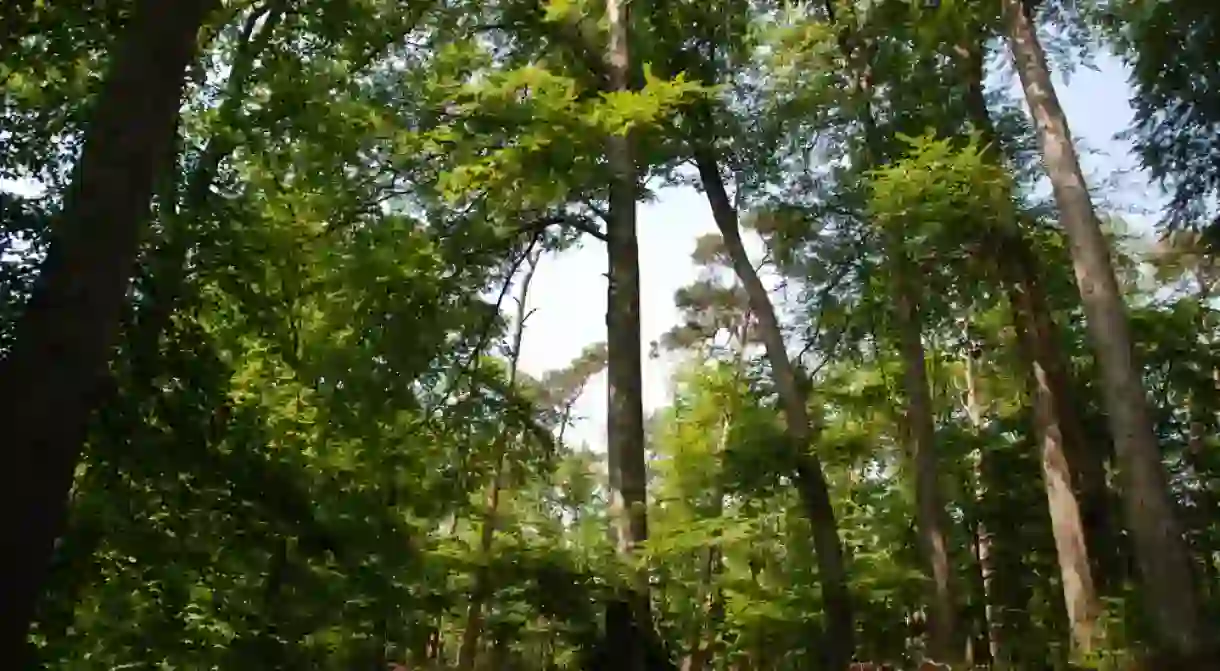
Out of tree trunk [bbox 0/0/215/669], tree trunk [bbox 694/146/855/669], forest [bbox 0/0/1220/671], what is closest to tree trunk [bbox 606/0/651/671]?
forest [bbox 0/0/1220/671]

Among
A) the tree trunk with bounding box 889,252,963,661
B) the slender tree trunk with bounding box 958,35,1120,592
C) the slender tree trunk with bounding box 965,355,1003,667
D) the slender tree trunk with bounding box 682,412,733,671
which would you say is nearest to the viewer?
the slender tree trunk with bounding box 958,35,1120,592

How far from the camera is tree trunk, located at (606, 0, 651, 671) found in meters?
10.2

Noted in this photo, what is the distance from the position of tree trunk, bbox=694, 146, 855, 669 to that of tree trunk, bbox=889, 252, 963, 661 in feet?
5.11

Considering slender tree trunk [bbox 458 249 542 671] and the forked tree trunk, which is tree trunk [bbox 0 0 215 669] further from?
the forked tree trunk

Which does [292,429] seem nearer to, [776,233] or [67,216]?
[67,216]

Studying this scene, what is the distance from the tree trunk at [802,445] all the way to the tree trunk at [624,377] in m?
1.33

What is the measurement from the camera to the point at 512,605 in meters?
10.4

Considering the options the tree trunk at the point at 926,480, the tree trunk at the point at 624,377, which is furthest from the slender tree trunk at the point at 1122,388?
the tree trunk at the point at 624,377

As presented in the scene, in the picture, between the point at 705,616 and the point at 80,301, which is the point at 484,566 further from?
the point at 705,616

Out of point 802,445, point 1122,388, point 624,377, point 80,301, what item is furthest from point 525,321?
point 80,301

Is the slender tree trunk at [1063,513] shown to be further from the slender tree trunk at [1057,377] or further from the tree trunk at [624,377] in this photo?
the tree trunk at [624,377]

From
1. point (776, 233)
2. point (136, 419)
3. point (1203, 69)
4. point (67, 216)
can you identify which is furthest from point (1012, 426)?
point (67, 216)

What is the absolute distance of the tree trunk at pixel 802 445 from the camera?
35.9 ft

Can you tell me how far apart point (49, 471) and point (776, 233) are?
431 inches
